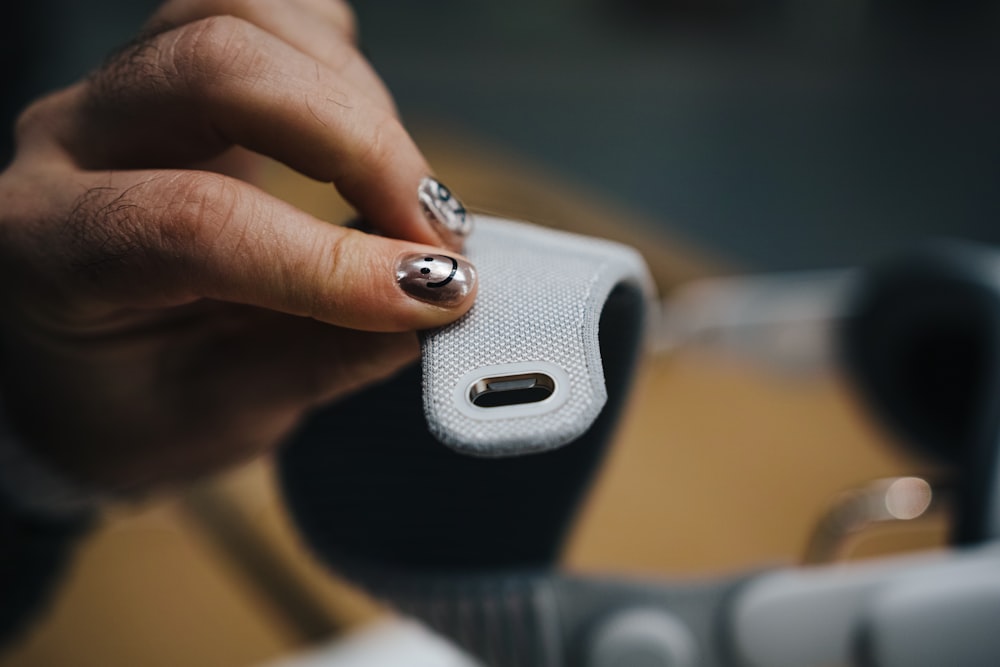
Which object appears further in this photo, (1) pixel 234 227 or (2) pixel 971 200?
(2) pixel 971 200

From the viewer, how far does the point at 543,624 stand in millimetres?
291

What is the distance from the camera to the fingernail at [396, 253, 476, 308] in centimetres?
19

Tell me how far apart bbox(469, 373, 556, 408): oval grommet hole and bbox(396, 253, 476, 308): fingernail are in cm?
3

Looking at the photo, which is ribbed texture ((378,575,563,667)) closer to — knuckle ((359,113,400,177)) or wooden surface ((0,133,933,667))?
wooden surface ((0,133,933,667))

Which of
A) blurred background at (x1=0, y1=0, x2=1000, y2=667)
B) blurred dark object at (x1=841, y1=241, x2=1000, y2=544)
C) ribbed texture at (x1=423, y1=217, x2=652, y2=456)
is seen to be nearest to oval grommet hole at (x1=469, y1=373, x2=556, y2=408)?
ribbed texture at (x1=423, y1=217, x2=652, y2=456)

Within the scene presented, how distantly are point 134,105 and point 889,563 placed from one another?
347mm

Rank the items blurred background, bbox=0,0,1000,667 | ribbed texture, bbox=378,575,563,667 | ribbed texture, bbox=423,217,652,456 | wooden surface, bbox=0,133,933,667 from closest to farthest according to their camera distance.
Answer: ribbed texture, bbox=423,217,652,456 < ribbed texture, bbox=378,575,563,667 < wooden surface, bbox=0,133,933,667 < blurred background, bbox=0,0,1000,667

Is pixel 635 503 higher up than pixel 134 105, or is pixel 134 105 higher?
pixel 134 105

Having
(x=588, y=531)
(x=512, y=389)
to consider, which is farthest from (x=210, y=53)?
(x=588, y=531)

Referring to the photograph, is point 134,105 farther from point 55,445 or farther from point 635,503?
point 635,503

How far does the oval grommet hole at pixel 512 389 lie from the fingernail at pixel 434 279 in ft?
0.09

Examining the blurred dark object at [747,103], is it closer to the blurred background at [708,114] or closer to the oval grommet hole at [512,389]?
the blurred background at [708,114]

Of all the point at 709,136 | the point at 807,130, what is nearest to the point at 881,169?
the point at 807,130

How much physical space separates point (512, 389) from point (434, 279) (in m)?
0.04
